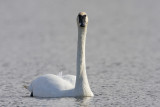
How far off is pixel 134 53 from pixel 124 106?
12.6 meters

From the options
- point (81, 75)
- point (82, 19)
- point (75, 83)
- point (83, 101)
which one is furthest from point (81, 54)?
point (83, 101)

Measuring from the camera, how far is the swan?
640 inches

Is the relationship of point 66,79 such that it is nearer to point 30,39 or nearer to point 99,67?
point 99,67

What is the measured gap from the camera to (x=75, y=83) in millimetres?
16297

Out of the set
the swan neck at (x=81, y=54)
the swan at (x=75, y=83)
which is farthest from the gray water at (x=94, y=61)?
the swan neck at (x=81, y=54)

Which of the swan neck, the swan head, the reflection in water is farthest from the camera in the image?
the swan neck

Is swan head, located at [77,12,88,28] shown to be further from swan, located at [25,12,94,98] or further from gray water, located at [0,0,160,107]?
gray water, located at [0,0,160,107]

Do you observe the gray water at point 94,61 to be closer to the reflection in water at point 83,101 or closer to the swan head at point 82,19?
the reflection in water at point 83,101

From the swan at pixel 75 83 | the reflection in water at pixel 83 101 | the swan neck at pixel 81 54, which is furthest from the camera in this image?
the swan neck at pixel 81 54

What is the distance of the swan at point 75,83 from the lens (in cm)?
1627

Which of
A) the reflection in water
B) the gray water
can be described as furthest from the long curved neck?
the gray water

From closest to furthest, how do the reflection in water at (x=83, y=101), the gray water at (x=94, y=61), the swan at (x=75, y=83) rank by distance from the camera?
the reflection in water at (x=83, y=101)
the swan at (x=75, y=83)
the gray water at (x=94, y=61)

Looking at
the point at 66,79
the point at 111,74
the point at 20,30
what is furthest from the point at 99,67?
the point at 20,30

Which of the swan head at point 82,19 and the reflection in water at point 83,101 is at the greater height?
the swan head at point 82,19
